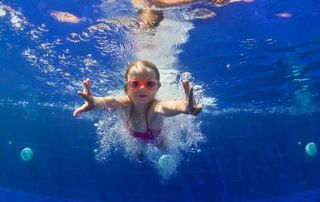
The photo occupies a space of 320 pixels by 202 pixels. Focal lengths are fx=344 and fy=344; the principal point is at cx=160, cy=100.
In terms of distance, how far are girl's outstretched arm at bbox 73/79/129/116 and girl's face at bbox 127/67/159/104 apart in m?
0.40

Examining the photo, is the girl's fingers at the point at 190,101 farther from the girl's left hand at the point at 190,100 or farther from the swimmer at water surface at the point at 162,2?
the swimmer at water surface at the point at 162,2

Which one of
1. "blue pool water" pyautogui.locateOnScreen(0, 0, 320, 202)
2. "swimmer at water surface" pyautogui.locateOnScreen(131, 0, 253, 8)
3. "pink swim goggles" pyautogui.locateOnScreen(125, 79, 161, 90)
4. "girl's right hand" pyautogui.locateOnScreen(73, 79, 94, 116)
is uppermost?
"blue pool water" pyautogui.locateOnScreen(0, 0, 320, 202)

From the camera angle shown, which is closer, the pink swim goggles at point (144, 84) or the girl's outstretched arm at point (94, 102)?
the girl's outstretched arm at point (94, 102)

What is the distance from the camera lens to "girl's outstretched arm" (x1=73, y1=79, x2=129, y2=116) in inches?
221

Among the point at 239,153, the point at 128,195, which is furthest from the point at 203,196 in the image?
the point at 239,153

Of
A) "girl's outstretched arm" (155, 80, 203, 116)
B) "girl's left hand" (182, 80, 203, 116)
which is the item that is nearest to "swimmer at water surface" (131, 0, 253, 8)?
"girl's outstretched arm" (155, 80, 203, 116)

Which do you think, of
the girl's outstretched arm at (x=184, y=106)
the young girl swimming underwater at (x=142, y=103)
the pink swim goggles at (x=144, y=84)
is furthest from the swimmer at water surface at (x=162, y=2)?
the girl's outstretched arm at (x=184, y=106)

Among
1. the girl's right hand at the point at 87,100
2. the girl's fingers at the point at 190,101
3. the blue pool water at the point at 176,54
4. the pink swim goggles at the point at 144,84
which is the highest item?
the blue pool water at the point at 176,54

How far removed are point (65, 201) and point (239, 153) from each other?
195ft

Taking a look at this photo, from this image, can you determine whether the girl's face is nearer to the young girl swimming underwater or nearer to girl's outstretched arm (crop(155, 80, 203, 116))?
the young girl swimming underwater

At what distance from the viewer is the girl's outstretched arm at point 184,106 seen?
Answer: 4922 millimetres

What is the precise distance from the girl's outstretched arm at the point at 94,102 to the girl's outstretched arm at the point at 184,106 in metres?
0.78

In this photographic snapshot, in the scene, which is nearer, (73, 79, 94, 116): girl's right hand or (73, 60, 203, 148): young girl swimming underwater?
(73, 60, 203, 148): young girl swimming underwater

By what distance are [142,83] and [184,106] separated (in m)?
1.27
